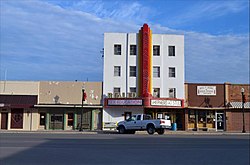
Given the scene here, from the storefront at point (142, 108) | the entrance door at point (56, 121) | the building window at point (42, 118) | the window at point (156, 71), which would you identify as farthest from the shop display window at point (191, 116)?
the building window at point (42, 118)

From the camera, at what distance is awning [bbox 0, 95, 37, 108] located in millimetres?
38969

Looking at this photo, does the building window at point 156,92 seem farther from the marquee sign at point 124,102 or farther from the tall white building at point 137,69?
the marquee sign at point 124,102

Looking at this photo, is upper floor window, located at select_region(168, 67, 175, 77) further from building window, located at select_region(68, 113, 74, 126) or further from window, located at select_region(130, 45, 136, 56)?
building window, located at select_region(68, 113, 74, 126)

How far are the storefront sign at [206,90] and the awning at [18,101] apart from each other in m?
19.7

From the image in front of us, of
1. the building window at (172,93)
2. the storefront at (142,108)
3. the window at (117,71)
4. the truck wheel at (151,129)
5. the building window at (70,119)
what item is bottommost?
the truck wheel at (151,129)

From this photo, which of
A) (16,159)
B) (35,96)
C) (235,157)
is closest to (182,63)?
(35,96)

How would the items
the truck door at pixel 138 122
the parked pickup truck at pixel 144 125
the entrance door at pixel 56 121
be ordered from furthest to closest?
the entrance door at pixel 56 121
the truck door at pixel 138 122
the parked pickup truck at pixel 144 125

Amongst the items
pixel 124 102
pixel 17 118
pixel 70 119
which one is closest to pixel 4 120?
pixel 17 118

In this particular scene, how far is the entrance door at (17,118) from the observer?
40.1 m

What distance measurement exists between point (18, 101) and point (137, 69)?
14407mm

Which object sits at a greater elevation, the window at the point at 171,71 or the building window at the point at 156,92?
the window at the point at 171,71

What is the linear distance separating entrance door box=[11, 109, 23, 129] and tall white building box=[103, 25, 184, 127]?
9675 millimetres

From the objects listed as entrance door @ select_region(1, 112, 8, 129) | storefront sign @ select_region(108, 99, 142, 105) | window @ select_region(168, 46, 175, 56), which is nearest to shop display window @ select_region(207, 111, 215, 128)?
window @ select_region(168, 46, 175, 56)

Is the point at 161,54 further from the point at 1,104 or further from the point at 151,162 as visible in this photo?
the point at 151,162
